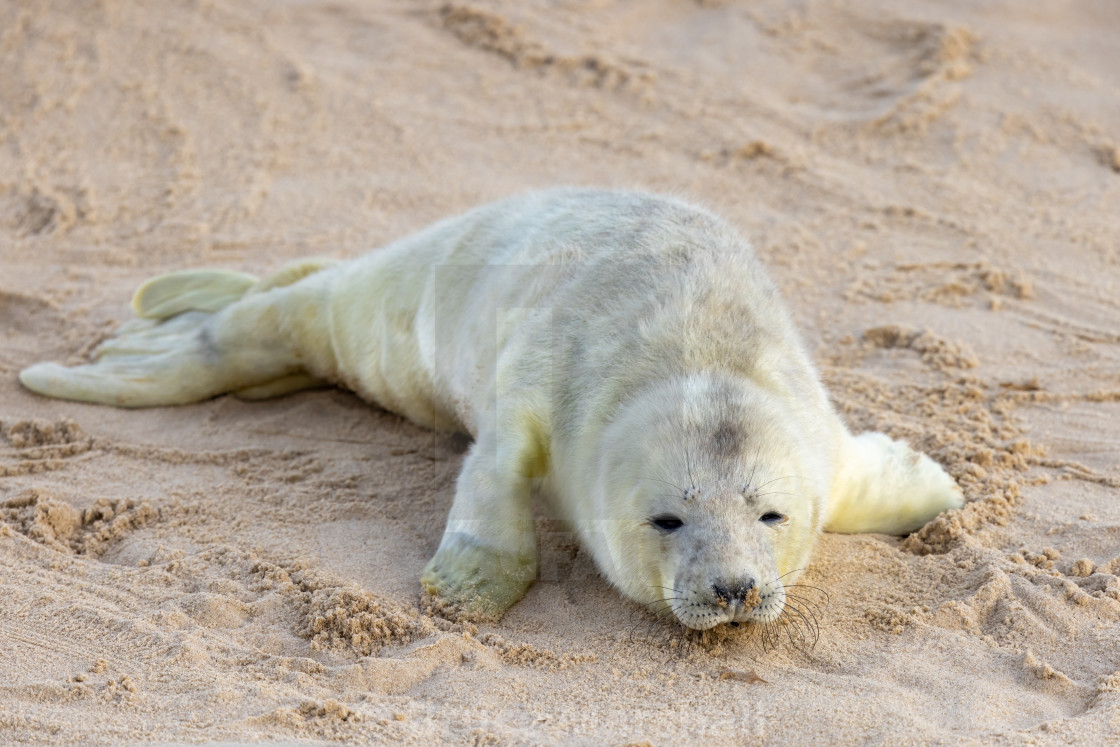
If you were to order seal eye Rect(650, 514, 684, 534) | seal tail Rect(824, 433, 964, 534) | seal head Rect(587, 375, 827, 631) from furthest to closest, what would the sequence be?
1. seal tail Rect(824, 433, 964, 534)
2. seal eye Rect(650, 514, 684, 534)
3. seal head Rect(587, 375, 827, 631)

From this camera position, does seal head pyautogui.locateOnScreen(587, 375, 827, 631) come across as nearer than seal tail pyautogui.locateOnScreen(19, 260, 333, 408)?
Yes

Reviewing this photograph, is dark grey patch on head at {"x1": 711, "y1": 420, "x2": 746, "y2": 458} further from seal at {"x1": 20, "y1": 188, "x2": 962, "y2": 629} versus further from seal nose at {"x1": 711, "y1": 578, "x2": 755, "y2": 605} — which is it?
seal nose at {"x1": 711, "y1": 578, "x2": 755, "y2": 605}

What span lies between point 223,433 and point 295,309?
0.64 meters

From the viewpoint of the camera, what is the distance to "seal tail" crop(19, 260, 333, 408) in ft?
16.7

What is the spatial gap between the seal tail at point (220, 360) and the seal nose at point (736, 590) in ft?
8.28

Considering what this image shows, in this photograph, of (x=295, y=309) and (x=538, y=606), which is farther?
(x=295, y=309)

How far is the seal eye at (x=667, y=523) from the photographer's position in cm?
335

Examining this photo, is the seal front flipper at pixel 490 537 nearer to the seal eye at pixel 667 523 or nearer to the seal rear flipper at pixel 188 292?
the seal eye at pixel 667 523

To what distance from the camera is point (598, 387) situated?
12.3 feet

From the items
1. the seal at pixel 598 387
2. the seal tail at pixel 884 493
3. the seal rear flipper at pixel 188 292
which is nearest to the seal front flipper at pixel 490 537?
the seal at pixel 598 387

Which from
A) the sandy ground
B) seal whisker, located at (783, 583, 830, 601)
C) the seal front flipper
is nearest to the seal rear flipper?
the sandy ground

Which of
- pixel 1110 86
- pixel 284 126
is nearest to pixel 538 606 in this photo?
pixel 284 126

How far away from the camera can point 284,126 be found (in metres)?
7.49

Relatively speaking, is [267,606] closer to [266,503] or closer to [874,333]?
[266,503]
